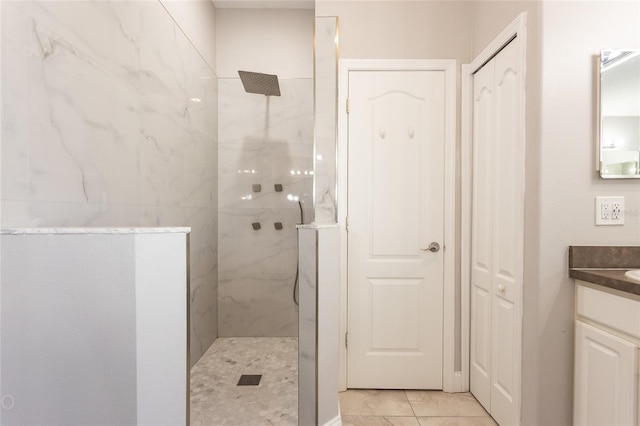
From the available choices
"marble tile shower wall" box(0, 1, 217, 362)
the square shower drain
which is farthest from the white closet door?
"marble tile shower wall" box(0, 1, 217, 362)

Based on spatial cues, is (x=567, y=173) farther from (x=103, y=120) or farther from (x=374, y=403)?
(x=103, y=120)

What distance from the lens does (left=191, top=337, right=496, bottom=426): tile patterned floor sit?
75.6 inches

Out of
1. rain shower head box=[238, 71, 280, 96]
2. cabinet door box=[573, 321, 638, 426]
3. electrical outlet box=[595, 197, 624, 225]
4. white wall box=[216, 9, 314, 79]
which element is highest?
white wall box=[216, 9, 314, 79]

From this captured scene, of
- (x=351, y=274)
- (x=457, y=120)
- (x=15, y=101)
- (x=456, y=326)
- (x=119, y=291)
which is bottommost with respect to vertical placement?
(x=456, y=326)

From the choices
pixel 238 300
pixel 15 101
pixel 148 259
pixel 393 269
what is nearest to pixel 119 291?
pixel 148 259

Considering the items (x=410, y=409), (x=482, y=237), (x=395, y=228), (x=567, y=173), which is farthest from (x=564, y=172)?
(x=410, y=409)

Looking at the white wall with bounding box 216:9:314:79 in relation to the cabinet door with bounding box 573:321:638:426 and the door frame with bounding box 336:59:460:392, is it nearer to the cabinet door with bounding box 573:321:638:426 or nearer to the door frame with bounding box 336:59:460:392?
the door frame with bounding box 336:59:460:392

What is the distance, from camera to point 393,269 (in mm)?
2287

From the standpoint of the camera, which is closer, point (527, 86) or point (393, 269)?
point (527, 86)

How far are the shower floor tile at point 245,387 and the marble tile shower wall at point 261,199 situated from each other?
273 mm

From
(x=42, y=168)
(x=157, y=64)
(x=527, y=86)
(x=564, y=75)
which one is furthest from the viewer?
(x=157, y=64)

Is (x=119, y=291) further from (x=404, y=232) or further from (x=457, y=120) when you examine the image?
(x=457, y=120)

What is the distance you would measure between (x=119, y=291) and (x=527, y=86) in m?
1.91

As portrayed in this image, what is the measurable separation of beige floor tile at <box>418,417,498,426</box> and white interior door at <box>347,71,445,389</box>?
0.31 meters
